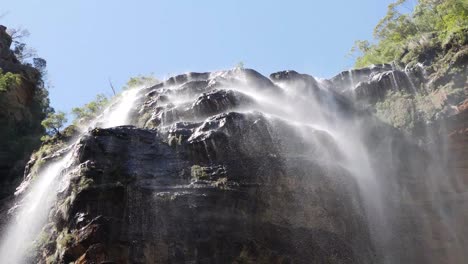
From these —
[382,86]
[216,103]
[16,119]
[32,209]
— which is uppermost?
[16,119]

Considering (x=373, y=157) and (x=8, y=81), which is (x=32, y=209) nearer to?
(x=373, y=157)

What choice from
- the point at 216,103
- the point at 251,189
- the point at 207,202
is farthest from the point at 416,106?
the point at 207,202

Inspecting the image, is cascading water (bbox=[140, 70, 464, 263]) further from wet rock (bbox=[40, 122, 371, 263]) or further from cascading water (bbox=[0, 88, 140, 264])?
cascading water (bbox=[0, 88, 140, 264])

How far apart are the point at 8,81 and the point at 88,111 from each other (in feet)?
30.2

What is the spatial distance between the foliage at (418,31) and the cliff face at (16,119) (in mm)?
19338

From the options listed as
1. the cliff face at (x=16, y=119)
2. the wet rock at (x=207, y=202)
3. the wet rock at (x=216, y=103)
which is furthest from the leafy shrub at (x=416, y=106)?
the cliff face at (x=16, y=119)

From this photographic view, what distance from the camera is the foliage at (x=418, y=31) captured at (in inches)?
849

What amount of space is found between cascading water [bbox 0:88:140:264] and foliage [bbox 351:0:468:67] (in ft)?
51.7

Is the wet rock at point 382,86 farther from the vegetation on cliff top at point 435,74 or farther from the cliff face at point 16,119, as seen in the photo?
the cliff face at point 16,119

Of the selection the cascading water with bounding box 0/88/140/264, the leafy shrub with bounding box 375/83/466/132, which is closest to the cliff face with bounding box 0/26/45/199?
the cascading water with bounding box 0/88/140/264

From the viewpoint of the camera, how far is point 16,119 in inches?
1225

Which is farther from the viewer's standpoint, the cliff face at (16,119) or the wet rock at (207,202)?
the cliff face at (16,119)

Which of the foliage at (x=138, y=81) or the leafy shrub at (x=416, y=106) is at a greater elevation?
the foliage at (x=138, y=81)

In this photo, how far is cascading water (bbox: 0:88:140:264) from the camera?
47.6 feet
